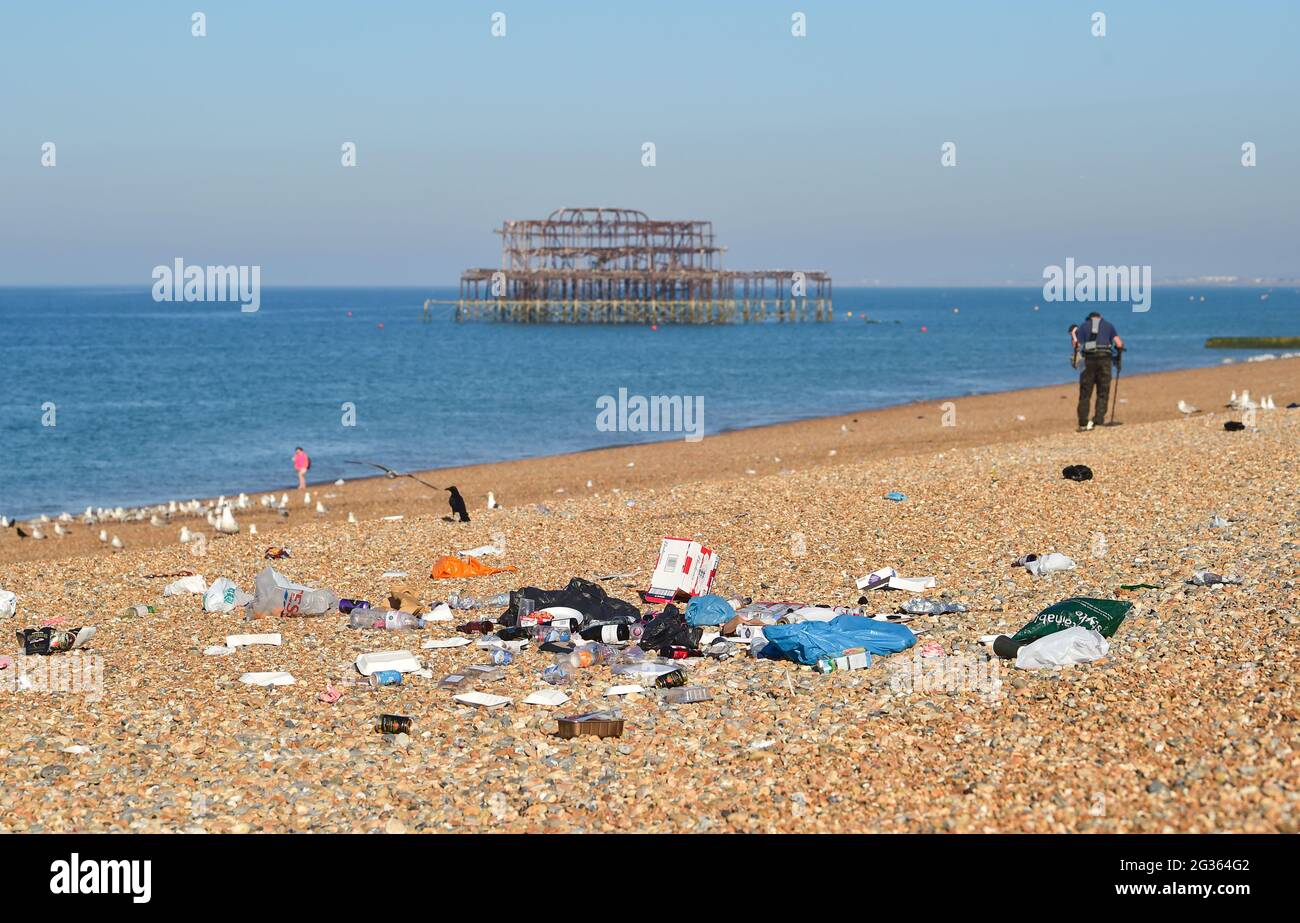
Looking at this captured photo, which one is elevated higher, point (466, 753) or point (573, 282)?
point (573, 282)

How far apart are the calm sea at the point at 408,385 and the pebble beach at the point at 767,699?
48.2 feet

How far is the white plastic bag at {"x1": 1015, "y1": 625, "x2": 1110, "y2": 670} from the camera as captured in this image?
27.3 ft

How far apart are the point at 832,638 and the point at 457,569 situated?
5.08m

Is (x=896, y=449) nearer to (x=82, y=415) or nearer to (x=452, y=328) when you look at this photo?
(x=82, y=415)

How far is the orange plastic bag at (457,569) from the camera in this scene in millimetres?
12898

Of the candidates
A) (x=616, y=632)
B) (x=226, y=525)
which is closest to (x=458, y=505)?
(x=226, y=525)

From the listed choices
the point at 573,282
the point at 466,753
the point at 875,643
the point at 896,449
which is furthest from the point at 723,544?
the point at 573,282

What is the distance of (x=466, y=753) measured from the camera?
24.4 feet

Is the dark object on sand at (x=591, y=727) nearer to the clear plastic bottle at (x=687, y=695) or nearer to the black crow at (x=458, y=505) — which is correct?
the clear plastic bottle at (x=687, y=695)

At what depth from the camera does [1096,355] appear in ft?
66.6

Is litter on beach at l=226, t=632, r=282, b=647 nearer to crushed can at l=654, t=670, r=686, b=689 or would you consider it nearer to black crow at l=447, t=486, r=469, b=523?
crushed can at l=654, t=670, r=686, b=689

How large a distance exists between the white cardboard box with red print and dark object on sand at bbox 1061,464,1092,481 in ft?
20.8

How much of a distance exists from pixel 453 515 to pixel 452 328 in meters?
89.6

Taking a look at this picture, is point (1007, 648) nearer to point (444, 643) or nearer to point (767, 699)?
point (767, 699)
